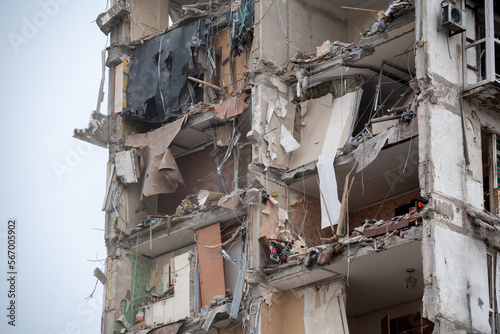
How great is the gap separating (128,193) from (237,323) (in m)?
5.79

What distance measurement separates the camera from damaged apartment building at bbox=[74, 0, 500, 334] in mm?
23781

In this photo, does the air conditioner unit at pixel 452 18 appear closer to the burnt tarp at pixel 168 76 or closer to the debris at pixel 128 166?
the burnt tarp at pixel 168 76

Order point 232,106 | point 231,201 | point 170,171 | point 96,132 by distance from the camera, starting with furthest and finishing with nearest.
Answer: point 96,132, point 170,171, point 232,106, point 231,201

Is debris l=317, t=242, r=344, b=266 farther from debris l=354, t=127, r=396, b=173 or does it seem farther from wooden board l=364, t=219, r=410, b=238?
debris l=354, t=127, r=396, b=173

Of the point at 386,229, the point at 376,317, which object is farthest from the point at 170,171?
the point at 386,229

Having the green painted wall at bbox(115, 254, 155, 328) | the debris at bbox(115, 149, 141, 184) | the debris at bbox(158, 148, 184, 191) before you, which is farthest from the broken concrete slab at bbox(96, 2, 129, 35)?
the green painted wall at bbox(115, 254, 155, 328)

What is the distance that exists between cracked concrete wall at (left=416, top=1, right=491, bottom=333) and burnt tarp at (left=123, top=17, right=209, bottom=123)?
8.28m

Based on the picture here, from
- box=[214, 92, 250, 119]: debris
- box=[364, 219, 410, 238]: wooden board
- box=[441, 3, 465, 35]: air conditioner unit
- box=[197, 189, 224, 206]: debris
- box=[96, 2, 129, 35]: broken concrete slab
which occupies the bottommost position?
box=[364, 219, 410, 238]: wooden board

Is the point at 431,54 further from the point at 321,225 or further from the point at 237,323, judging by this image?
the point at 237,323

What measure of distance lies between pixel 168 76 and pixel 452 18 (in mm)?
9764

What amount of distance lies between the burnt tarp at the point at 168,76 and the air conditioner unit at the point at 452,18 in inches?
344

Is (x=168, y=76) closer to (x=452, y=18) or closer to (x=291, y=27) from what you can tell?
(x=291, y=27)

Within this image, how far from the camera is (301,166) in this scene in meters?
27.7

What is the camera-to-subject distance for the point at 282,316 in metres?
26.7
